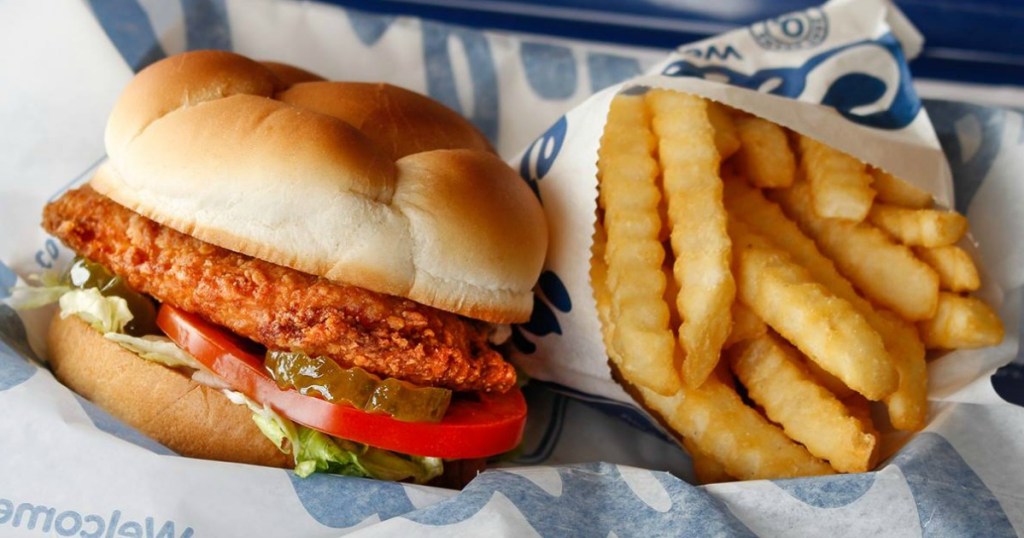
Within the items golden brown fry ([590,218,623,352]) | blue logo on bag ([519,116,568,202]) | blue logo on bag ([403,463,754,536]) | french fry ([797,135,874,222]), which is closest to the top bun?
golden brown fry ([590,218,623,352])

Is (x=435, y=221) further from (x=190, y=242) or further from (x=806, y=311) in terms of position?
(x=806, y=311)

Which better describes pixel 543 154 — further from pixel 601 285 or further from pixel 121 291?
pixel 121 291

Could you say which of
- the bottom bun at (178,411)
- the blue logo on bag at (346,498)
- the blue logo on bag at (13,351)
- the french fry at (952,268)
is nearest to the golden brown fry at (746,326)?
the french fry at (952,268)

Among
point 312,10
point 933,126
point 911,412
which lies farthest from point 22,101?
point 933,126

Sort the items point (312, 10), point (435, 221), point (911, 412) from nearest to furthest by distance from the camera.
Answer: point (435, 221) → point (911, 412) → point (312, 10)

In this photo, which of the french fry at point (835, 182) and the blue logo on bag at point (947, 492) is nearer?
the blue logo on bag at point (947, 492)

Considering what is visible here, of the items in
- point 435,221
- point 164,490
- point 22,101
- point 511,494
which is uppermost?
point 22,101

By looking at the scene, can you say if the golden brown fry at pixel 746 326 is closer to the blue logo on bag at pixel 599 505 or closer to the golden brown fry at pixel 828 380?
the golden brown fry at pixel 828 380

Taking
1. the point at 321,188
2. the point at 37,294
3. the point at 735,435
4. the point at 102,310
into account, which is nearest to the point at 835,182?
the point at 735,435
